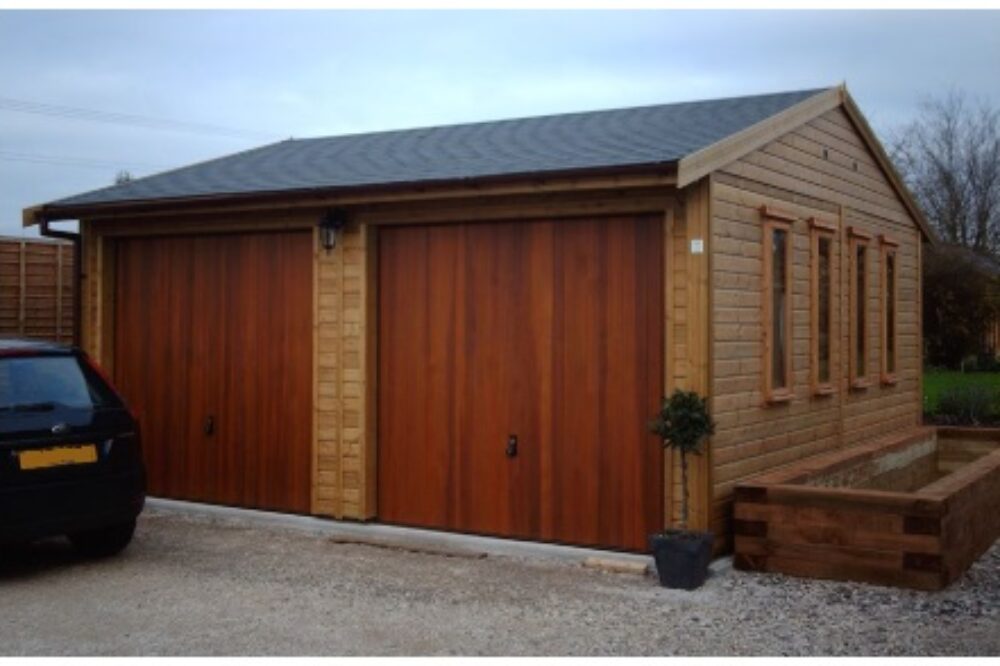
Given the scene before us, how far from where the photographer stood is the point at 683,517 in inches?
303

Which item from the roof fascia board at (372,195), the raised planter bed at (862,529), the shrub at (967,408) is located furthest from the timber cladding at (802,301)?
the shrub at (967,408)

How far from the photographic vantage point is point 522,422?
8.77 meters

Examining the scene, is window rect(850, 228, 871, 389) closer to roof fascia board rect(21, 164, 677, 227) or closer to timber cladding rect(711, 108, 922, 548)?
timber cladding rect(711, 108, 922, 548)

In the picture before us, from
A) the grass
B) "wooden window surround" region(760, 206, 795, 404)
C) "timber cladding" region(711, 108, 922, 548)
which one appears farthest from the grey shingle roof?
the grass

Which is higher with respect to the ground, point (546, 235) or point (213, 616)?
point (546, 235)

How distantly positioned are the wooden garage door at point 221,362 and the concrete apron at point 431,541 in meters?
0.23

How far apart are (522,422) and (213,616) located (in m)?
3.01

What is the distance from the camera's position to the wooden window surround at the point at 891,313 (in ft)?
39.8

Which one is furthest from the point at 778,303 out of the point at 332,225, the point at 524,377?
the point at 332,225

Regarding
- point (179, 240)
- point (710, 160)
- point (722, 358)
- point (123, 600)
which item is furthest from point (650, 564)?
point (179, 240)

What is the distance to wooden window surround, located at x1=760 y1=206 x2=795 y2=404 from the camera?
350 inches

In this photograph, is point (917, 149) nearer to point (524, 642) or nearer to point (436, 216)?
point (436, 216)

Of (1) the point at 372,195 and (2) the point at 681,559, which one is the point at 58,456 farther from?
(2) the point at 681,559

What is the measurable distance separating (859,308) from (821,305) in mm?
1300
